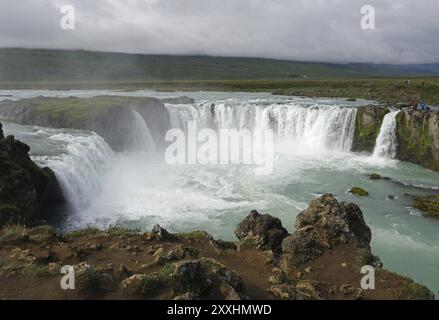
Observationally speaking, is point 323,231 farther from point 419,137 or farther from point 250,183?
point 419,137

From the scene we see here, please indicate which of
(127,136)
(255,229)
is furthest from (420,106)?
(255,229)

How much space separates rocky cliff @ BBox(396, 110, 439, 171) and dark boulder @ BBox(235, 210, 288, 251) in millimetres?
30857

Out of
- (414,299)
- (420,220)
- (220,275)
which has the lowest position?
(420,220)

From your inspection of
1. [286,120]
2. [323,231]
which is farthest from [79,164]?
[286,120]

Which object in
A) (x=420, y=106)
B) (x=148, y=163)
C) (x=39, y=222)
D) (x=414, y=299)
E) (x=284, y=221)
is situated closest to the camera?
(x=414, y=299)

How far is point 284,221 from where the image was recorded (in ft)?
88.1

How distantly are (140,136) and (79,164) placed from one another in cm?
1674

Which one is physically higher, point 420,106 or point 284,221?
point 420,106

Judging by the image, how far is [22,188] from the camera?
22422 millimetres

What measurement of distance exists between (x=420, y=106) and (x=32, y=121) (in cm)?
4822

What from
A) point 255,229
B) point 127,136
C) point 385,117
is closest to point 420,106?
point 385,117

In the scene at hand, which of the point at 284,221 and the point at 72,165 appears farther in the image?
the point at 72,165

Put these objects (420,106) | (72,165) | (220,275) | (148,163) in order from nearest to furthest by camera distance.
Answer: (220,275)
(72,165)
(148,163)
(420,106)
